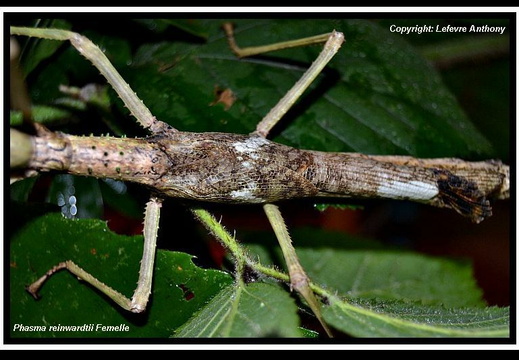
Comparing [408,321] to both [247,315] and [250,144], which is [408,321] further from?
[250,144]

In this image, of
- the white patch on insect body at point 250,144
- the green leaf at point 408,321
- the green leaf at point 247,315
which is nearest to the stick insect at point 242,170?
the white patch on insect body at point 250,144

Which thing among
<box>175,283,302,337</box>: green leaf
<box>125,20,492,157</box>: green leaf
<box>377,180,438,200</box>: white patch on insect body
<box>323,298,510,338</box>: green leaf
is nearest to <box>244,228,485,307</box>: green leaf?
<box>377,180,438,200</box>: white patch on insect body

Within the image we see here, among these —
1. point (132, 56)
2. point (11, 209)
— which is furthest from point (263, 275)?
point (132, 56)

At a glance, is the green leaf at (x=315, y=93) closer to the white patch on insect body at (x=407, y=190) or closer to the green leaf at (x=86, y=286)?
the white patch on insect body at (x=407, y=190)

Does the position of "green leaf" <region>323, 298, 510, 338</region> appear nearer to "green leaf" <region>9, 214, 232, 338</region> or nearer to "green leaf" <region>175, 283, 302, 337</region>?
"green leaf" <region>175, 283, 302, 337</region>

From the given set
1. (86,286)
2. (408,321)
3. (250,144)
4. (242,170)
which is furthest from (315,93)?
(86,286)

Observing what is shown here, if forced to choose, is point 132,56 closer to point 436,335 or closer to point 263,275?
point 263,275
